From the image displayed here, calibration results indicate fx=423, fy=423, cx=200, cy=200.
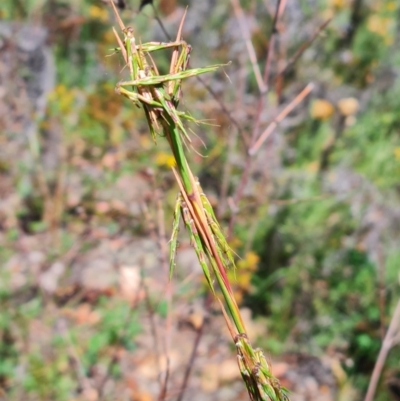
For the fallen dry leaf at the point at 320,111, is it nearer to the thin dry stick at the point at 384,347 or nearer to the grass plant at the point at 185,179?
the thin dry stick at the point at 384,347

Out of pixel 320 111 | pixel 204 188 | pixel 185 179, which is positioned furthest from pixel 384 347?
pixel 320 111

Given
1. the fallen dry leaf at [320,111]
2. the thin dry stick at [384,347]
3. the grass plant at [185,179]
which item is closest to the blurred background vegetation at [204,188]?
the fallen dry leaf at [320,111]

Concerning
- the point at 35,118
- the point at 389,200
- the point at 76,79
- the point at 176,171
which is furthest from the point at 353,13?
the point at 176,171

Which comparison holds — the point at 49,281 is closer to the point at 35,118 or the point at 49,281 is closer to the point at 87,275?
the point at 87,275

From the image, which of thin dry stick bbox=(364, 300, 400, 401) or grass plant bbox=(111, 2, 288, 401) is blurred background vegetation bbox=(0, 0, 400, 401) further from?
grass plant bbox=(111, 2, 288, 401)

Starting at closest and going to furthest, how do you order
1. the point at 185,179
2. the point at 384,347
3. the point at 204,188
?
the point at 185,179
the point at 384,347
the point at 204,188

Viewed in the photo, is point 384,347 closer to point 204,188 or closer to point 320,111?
point 204,188

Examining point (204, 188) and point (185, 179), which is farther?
point (204, 188)
